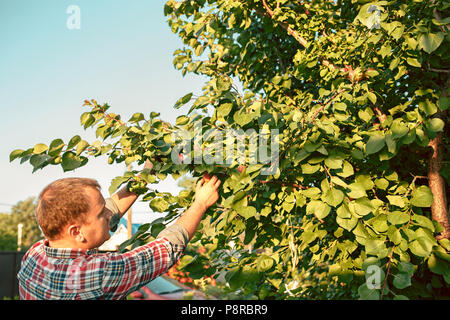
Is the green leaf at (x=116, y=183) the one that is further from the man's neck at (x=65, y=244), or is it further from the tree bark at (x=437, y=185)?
the tree bark at (x=437, y=185)

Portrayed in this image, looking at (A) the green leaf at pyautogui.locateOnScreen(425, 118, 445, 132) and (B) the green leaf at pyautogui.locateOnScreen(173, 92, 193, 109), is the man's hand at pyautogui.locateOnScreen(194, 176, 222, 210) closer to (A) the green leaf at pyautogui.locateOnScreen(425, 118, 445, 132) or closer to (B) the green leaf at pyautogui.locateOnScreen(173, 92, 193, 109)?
(B) the green leaf at pyautogui.locateOnScreen(173, 92, 193, 109)

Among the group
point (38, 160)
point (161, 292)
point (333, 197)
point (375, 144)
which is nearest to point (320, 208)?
point (333, 197)

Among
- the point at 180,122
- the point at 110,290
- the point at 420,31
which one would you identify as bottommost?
the point at 110,290

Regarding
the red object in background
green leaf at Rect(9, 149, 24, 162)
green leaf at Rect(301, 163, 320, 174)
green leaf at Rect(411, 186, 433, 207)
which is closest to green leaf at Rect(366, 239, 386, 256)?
green leaf at Rect(411, 186, 433, 207)

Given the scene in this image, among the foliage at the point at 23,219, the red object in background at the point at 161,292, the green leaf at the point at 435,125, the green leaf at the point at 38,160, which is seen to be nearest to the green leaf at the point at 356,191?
the green leaf at the point at 435,125

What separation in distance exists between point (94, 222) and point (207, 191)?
1.99ft

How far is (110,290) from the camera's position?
1376 millimetres

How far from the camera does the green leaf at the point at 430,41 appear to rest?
1.58 metres

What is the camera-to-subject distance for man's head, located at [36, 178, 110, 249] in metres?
1.44

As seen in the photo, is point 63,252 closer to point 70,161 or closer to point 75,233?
point 75,233

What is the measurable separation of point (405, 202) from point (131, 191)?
1.49 meters

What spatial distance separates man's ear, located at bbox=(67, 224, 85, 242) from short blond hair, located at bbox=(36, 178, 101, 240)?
24 mm
